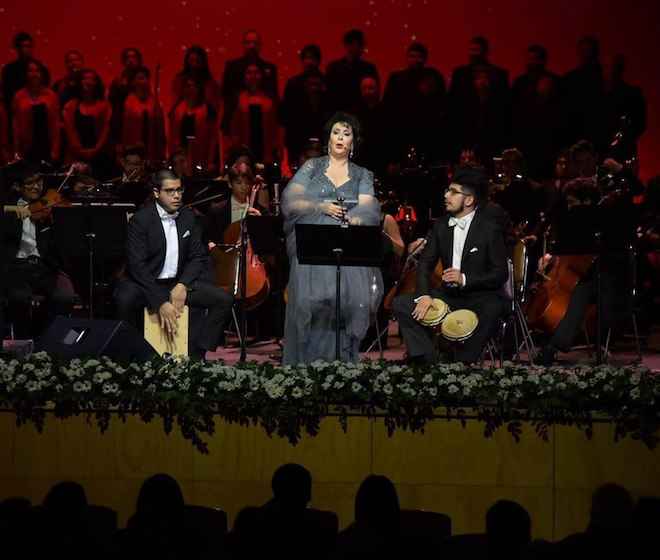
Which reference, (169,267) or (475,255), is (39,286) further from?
(475,255)

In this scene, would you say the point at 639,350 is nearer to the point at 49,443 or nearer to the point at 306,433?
the point at 306,433

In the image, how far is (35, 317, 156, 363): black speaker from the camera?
21.5 feet

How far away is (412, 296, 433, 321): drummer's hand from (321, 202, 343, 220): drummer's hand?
681mm

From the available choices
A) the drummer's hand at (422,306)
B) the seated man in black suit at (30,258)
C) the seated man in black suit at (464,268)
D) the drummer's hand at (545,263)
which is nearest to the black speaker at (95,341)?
the drummer's hand at (422,306)

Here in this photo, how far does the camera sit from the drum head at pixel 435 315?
752 cm

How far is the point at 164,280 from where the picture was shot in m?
8.16

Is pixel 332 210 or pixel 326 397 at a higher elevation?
pixel 332 210

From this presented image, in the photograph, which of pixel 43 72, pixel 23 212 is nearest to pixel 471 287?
pixel 23 212

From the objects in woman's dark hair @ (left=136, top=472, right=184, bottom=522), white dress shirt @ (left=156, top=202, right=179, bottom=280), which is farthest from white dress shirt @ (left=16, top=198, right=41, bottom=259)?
woman's dark hair @ (left=136, top=472, right=184, bottom=522)

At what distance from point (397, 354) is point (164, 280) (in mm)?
1957

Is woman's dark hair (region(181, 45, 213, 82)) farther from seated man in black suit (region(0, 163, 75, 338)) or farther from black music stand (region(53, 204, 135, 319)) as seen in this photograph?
black music stand (region(53, 204, 135, 319))

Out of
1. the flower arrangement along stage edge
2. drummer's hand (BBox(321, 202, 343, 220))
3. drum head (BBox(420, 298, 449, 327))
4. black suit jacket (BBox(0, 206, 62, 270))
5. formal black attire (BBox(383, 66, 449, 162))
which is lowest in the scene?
the flower arrangement along stage edge

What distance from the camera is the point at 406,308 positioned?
7770 mm

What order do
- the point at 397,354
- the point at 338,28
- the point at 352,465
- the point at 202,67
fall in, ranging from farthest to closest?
the point at 338,28
the point at 202,67
the point at 397,354
the point at 352,465
